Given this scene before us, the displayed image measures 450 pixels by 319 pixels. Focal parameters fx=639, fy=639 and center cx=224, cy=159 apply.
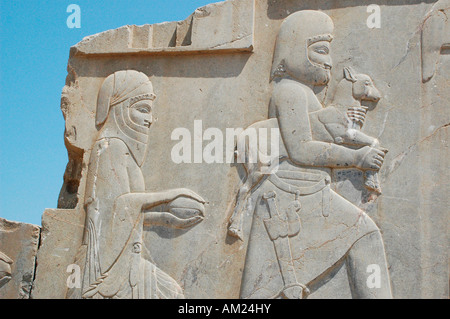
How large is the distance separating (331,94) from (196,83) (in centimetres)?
123

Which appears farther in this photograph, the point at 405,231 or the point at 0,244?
the point at 0,244

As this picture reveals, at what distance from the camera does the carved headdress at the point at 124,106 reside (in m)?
5.76

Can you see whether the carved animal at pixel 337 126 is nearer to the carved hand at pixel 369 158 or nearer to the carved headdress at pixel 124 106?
the carved hand at pixel 369 158

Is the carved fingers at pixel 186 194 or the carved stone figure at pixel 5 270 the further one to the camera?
the carved stone figure at pixel 5 270

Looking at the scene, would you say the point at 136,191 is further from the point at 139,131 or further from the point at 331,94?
the point at 331,94

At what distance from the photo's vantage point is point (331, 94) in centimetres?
562

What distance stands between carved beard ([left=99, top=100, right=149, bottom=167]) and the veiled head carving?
1314 mm

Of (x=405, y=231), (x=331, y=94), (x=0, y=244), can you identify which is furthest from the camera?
(x=0, y=244)

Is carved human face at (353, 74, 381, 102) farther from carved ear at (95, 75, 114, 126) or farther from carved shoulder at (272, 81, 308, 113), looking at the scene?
carved ear at (95, 75, 114, 126)

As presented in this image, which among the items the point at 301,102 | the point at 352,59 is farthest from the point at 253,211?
the point at 352,59

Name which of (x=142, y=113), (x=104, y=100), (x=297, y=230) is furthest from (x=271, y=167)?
(x=104, y=100)

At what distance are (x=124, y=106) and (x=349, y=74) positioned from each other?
2.03 metres

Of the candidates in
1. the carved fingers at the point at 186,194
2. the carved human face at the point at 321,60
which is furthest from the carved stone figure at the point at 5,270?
the carved human face at the point at 321,60

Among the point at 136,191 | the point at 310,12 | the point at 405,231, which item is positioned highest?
the point at 310,12
